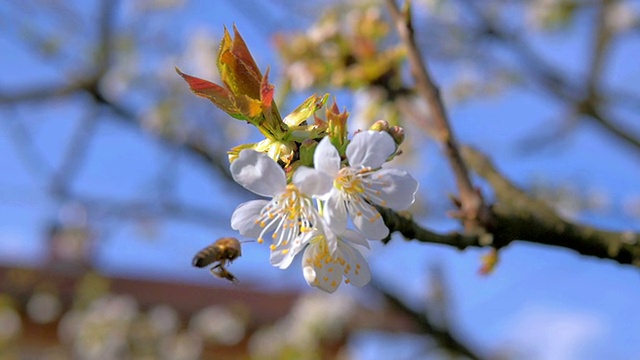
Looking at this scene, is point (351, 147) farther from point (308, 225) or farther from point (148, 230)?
point (148, 230)

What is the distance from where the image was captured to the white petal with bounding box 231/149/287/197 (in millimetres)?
625

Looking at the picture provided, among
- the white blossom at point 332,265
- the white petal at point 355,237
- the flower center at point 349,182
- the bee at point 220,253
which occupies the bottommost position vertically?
the bee at point 220,253

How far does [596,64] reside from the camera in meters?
2.59

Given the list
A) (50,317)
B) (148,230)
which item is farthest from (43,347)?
(148,230)

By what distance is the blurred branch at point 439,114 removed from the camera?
85cm

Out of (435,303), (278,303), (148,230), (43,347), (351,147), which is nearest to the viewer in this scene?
(351,147)

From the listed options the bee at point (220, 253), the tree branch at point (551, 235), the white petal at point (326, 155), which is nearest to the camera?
the white petal at point (326, 155)

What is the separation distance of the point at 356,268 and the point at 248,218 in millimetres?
132

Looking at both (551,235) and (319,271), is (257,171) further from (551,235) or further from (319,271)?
(551,235)

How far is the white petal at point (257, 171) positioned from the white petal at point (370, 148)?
7 centimetres

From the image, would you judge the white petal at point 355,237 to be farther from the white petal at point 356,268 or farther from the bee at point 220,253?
the bee at point 220,253

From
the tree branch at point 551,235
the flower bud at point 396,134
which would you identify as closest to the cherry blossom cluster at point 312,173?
the flower bud at point 396,134

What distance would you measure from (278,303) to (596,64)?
601 cm

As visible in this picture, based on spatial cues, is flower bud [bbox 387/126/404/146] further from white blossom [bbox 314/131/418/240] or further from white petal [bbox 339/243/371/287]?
white petal [bbox 339/243/371/287]
